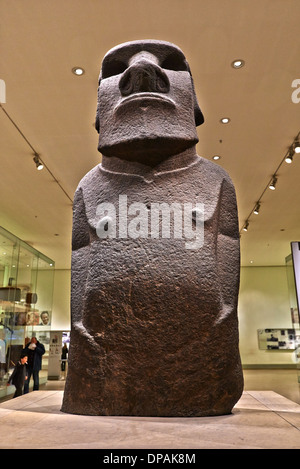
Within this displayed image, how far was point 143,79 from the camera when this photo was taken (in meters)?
2.66

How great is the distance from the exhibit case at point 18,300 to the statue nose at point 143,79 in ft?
22.3

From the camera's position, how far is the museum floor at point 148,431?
162 cm

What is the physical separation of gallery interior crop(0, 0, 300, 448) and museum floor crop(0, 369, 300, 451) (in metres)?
0.15

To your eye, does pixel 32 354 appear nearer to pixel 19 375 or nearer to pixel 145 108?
pixel 19 375

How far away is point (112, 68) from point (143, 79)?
0.44 meters

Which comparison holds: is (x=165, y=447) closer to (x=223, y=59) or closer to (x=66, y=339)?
(x=223, y=59)

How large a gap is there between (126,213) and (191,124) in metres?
0.74

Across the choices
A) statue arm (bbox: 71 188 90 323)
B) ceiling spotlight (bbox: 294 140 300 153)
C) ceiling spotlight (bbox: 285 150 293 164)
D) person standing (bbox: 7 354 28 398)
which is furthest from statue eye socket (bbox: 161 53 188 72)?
person standing (bbox: 7 354 28 398)

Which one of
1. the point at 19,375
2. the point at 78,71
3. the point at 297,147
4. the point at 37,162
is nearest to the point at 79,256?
the point at 78,71

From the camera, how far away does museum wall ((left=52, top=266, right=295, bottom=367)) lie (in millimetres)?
16969

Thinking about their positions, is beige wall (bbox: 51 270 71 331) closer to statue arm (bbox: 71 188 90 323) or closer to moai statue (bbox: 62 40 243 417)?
statue arm (bbox: 71 188 90 323)
